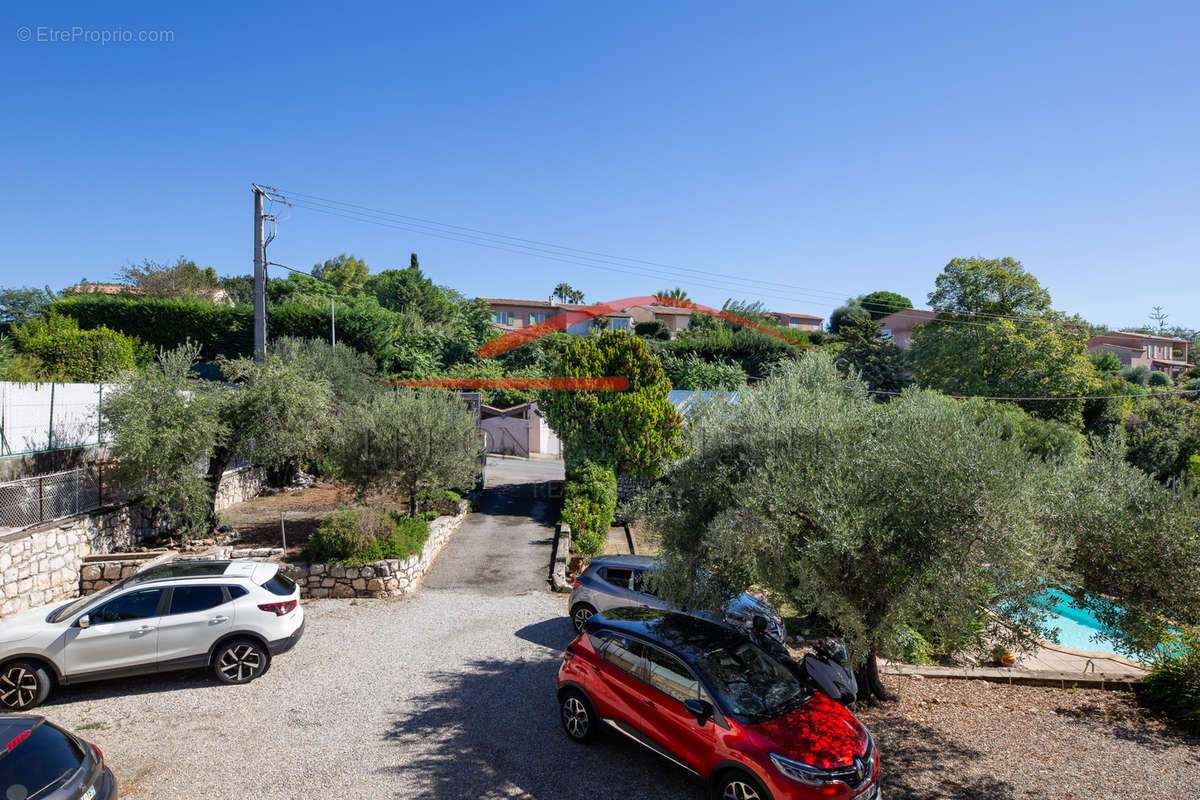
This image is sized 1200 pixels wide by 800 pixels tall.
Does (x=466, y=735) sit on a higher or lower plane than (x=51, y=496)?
lower

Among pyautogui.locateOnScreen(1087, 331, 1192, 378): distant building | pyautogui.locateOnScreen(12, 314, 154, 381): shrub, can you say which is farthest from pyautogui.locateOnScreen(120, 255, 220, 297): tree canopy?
pyautogui.locateOnScreen(1087, 331, 1192, 378): distant building

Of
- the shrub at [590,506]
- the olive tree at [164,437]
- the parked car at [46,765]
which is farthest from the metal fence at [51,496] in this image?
the shrub at [590,506]

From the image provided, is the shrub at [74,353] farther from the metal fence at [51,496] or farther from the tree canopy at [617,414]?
the tree canopy at [617,414]

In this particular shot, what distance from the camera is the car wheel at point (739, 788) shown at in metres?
5.78

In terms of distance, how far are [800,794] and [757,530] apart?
102 inches

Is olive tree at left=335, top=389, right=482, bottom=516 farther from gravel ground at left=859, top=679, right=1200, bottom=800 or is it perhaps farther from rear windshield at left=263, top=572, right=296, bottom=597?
gravel ground at left=859, top=679, right=1200, bottom=800

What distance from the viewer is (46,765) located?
521 cm

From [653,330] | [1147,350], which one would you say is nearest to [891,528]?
[653,330]

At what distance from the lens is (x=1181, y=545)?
25.6 ft

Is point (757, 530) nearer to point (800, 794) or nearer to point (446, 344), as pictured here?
point (800, 794)

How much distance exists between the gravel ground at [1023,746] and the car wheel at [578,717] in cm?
345

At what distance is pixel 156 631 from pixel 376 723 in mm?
3619

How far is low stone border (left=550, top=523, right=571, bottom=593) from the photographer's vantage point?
1494cm

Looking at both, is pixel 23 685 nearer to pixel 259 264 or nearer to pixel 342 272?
pixel 259 264
